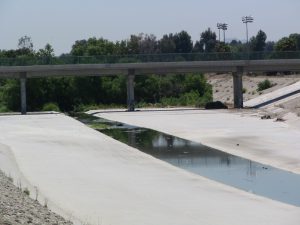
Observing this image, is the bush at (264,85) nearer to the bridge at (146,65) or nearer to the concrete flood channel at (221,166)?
the bridge at (146,65)

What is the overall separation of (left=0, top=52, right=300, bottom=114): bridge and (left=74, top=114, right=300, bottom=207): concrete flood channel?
33.7m

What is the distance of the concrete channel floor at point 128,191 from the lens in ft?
63.9

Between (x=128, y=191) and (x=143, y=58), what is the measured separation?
6283 cm

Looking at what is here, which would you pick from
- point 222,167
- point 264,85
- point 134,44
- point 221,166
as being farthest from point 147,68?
point 134,44

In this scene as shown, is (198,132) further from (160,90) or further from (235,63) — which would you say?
(160,90)

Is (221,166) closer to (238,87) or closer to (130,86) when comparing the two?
(130,86)

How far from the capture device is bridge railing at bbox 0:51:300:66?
84.2 m

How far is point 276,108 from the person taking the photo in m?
77.1

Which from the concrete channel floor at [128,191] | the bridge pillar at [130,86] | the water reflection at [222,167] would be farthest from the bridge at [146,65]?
the concrete channel floor at [128,191]

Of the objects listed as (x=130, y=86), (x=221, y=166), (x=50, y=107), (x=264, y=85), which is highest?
(x=130, y=86)

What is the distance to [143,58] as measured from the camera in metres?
86.4

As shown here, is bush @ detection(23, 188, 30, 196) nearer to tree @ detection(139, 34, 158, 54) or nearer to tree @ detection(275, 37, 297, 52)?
tree @ detection(275, 37, 297, 52)

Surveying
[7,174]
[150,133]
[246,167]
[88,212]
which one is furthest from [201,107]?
[88,212]

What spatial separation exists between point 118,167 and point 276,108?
48.1 m
